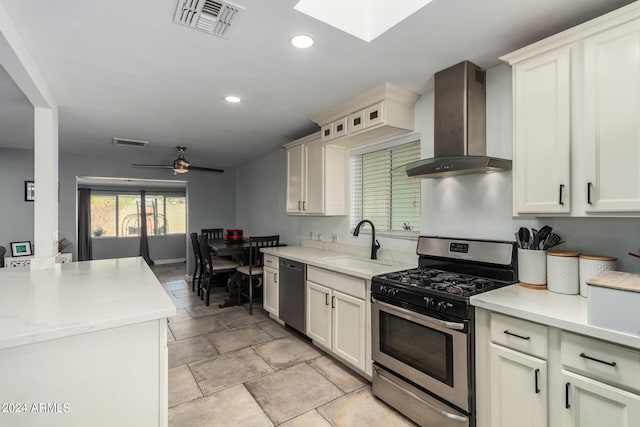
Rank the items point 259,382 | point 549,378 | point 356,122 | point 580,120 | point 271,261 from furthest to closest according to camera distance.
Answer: point 271,261 < point 356,122 < point 259,382 < point 580,120 < point 549,378

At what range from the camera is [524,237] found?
192 centimetres

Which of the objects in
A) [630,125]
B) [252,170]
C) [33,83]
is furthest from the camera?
[252,170]

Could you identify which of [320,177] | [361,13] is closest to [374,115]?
[361,13]

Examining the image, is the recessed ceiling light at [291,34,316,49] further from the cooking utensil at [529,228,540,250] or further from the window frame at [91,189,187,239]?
the window frame at [91,189,187,239]

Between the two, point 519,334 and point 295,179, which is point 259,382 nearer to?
point 519,334

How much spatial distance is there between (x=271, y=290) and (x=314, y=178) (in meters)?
1.50

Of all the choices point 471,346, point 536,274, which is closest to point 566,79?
point 536,274

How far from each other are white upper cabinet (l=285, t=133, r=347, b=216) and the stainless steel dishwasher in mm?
688

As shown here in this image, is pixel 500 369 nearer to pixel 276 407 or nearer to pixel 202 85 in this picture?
pixel 276 407

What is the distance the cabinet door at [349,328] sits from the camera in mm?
2441

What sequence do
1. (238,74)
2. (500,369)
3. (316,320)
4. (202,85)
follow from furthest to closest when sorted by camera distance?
1. (316,320)
2. (202,85)
3. (238,74)
4. (500,369)

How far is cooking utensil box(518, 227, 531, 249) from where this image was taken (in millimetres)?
1910

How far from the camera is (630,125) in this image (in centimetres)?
140

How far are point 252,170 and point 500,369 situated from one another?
5.25 m
